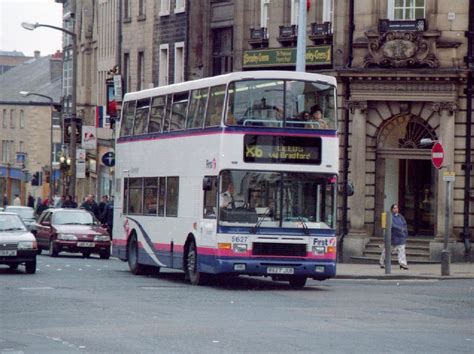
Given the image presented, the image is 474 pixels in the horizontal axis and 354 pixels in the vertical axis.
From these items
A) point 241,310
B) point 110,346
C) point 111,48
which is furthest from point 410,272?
point 111,48

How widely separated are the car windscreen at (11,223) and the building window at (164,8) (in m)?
27.0

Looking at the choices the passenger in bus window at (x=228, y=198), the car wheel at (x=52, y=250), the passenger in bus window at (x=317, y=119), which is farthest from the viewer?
the car wheel at (x=52, y=250)

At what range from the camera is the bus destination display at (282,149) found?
2780cm

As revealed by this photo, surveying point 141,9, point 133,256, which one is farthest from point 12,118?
point 133,256

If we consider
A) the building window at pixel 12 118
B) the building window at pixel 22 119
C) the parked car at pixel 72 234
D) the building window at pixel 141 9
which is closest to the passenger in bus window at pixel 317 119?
the parked car at pixel 72 234

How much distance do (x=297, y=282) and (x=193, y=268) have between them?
2.17m

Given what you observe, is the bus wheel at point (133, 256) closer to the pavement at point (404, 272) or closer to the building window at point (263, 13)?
the pavement at point (404, 272)

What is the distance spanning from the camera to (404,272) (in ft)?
122

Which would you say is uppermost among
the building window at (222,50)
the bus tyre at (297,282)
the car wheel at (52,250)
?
the building window at (222,50)

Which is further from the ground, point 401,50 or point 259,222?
point 401,50

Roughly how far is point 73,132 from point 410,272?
24272 millimetres

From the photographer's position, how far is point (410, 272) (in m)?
37.0

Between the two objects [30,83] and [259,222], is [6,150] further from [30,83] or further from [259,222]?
[259,222]

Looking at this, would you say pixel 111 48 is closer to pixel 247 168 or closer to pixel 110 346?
pixel 247 168
